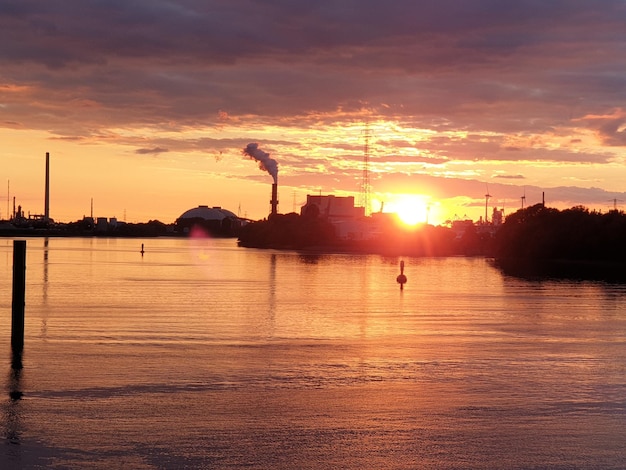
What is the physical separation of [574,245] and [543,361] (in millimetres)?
138581

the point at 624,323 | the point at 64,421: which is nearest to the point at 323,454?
the point at 64,421

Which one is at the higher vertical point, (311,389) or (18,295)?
(18,295)

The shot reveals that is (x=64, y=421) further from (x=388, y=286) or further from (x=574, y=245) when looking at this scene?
(x=574, y=245)

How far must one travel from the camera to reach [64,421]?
65.0ft

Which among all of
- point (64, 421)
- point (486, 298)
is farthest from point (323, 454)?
point (486, 298)

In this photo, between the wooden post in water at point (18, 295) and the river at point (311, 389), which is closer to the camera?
the river at point (311, 389)

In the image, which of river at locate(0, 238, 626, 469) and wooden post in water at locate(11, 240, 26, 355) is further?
wooden post in water at locate(11, 240, 26, 355)

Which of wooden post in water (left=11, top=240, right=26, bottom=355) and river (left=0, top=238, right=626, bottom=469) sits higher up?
wooden post in water (left=11, top=240, right=26, bottom=355)

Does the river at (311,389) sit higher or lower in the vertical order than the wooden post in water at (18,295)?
lower

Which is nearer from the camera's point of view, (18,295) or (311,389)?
(311,389)

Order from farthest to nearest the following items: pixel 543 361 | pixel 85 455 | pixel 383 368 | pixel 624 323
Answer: pixel 624 323, pixel 543 361, pixel 383 368, pixel 85 455

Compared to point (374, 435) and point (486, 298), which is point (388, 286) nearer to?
point (486, 298)

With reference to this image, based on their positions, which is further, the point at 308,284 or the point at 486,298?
the point at 308,284

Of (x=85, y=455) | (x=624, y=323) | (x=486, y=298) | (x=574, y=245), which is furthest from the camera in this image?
(x=574, y=245)
